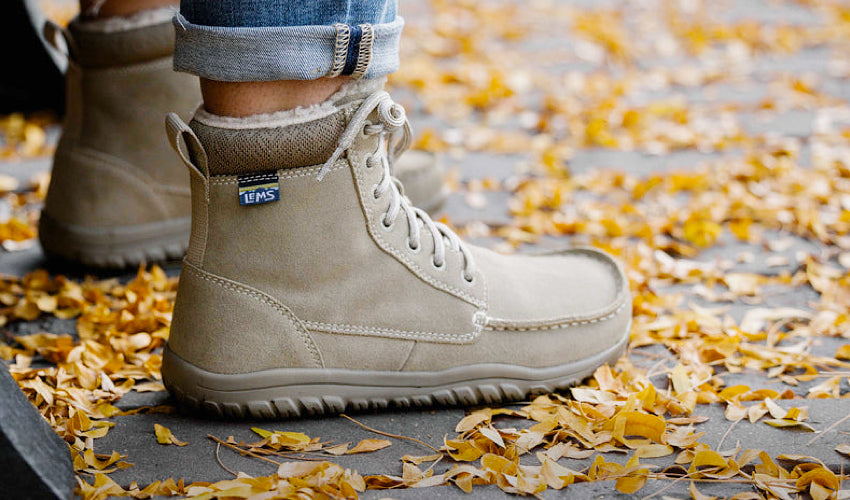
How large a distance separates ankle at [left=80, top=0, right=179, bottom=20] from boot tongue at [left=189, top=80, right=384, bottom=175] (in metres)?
0.56

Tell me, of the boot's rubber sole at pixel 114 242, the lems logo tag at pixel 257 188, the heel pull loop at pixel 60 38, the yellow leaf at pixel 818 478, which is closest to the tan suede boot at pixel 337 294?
the lems logo tag at pixel 257 188

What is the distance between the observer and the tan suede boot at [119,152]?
1451mm

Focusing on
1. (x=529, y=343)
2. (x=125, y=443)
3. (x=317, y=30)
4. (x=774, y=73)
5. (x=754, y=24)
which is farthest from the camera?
(x=754, y=24)

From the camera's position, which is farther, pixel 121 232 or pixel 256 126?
pixel 121 232

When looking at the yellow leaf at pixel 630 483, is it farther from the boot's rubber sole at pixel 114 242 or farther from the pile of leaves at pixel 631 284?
the boot's rubber sole at pixel 114 242

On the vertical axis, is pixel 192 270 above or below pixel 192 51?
below

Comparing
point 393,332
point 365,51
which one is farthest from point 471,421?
point 365,51

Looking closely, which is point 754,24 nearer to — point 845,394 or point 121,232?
point 845,394

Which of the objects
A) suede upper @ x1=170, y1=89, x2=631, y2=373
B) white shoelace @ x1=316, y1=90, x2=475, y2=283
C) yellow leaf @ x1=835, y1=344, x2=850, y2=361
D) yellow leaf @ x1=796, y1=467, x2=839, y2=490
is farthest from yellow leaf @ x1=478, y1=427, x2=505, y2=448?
yellow leaf @ x1=835, y1=344, x2=850, y2=361

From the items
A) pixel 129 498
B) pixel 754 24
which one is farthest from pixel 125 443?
pixel 754 24

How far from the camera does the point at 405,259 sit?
110 cm

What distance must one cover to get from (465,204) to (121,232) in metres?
0.87

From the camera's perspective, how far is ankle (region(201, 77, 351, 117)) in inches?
38.4

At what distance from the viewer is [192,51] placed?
0.94 meters
